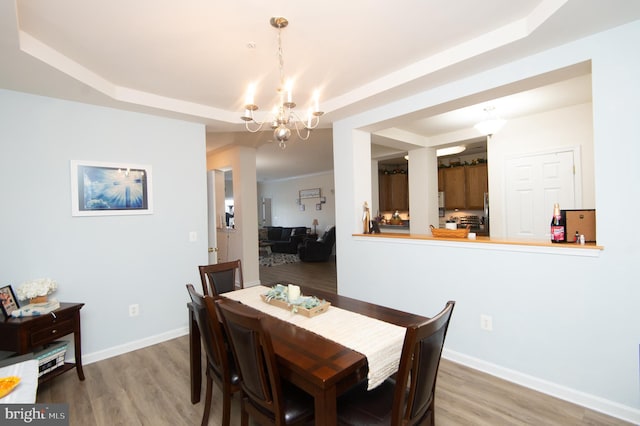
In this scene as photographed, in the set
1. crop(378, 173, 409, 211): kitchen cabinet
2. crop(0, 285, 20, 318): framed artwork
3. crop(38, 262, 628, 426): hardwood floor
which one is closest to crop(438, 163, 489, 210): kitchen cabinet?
crop(378, 173, 409, 211): kitchen cabinet

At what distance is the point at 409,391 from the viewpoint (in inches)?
51.1

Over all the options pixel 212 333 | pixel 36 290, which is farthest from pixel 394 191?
pixel 36 290

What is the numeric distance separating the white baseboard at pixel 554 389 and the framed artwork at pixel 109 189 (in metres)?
3.38

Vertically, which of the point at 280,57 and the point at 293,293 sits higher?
the point at 280,57

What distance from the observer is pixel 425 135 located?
4934 millimetres

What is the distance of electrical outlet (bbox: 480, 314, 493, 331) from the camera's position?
2.49 metres

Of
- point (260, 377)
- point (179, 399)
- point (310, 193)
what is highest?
point (310, 193)

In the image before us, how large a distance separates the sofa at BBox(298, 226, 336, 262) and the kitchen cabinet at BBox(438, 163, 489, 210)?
2991 millimetres

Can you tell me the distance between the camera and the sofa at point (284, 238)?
9.34 m

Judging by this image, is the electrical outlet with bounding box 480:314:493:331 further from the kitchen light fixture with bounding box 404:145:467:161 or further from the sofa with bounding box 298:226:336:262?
the sofa with bounding box 298:226:336:262

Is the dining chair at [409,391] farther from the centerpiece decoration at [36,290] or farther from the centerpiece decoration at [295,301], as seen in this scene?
the centerpiece decoration at [36,290]

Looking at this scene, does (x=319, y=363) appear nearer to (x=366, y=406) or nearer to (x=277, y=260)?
(x=366, y=406)

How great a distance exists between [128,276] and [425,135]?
451cm

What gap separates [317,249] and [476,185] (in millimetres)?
3981
